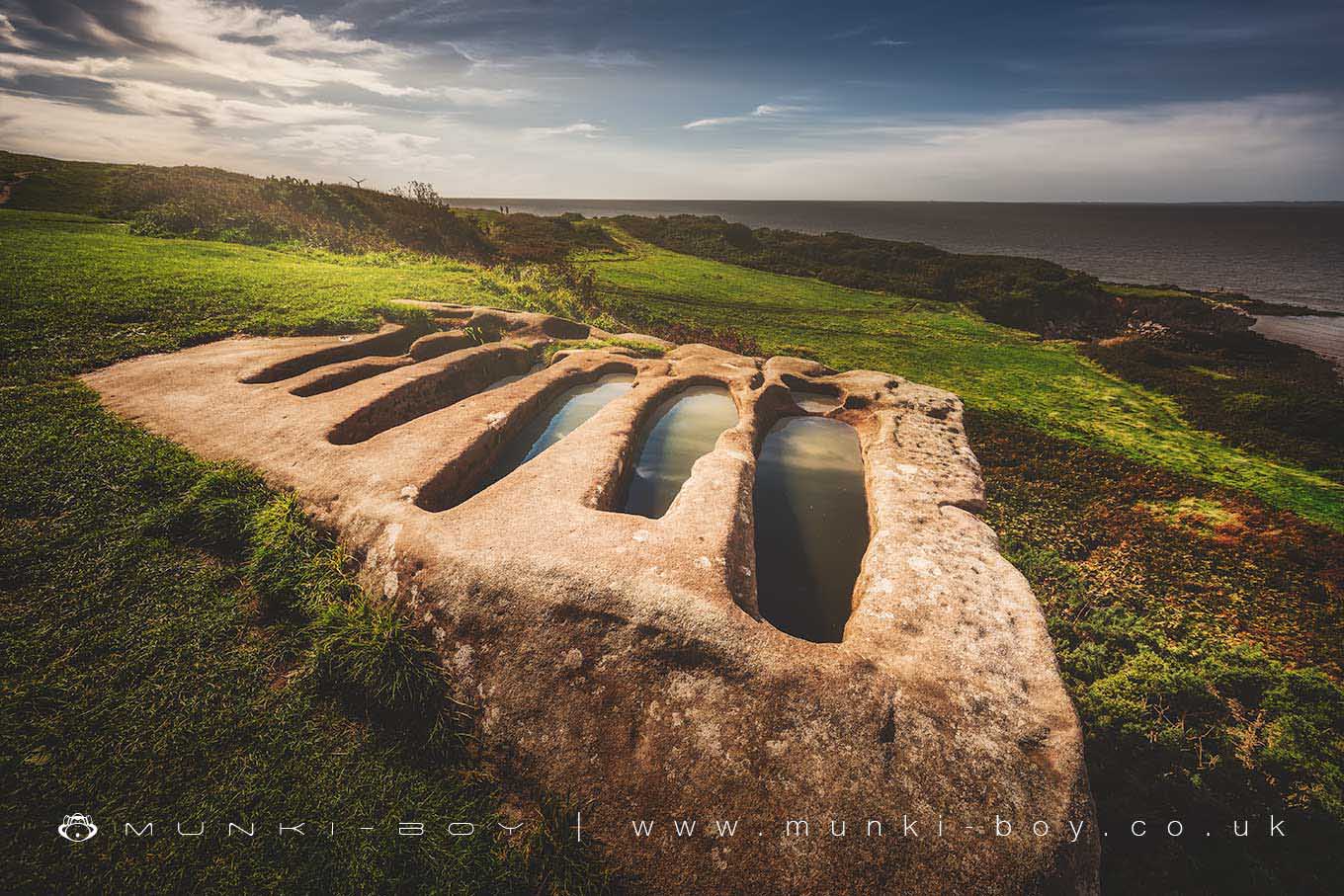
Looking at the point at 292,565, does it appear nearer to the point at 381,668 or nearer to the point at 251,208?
the point at 381,668

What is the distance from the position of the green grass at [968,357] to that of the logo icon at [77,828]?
1939 cm

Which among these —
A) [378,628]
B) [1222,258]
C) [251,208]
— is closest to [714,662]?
[378,628]

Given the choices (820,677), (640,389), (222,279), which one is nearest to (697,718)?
(820,677)

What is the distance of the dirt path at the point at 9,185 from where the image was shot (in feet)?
101

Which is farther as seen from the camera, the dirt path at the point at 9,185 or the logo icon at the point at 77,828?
the dirt path at the point at 9,185

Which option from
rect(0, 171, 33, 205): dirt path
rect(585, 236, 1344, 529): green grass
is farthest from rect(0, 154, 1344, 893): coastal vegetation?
rect(0, 171, 33, 205): dirt path

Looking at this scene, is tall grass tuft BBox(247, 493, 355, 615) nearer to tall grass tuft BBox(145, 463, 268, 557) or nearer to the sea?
tall grass tuft BBox(145, 463, 268, 557)

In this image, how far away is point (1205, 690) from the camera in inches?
254

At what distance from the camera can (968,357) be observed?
2200 cm

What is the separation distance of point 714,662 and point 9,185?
191 feet

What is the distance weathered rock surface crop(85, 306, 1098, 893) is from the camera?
4047 millimetres

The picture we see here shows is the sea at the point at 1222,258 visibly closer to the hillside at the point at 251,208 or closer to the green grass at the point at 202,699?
the green grass at the point at 202,699

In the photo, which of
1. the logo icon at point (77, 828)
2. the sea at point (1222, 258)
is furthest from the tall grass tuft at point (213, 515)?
the sea at point (1222, 258)

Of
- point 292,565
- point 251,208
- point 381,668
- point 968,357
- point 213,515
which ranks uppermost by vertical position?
point 251,208
